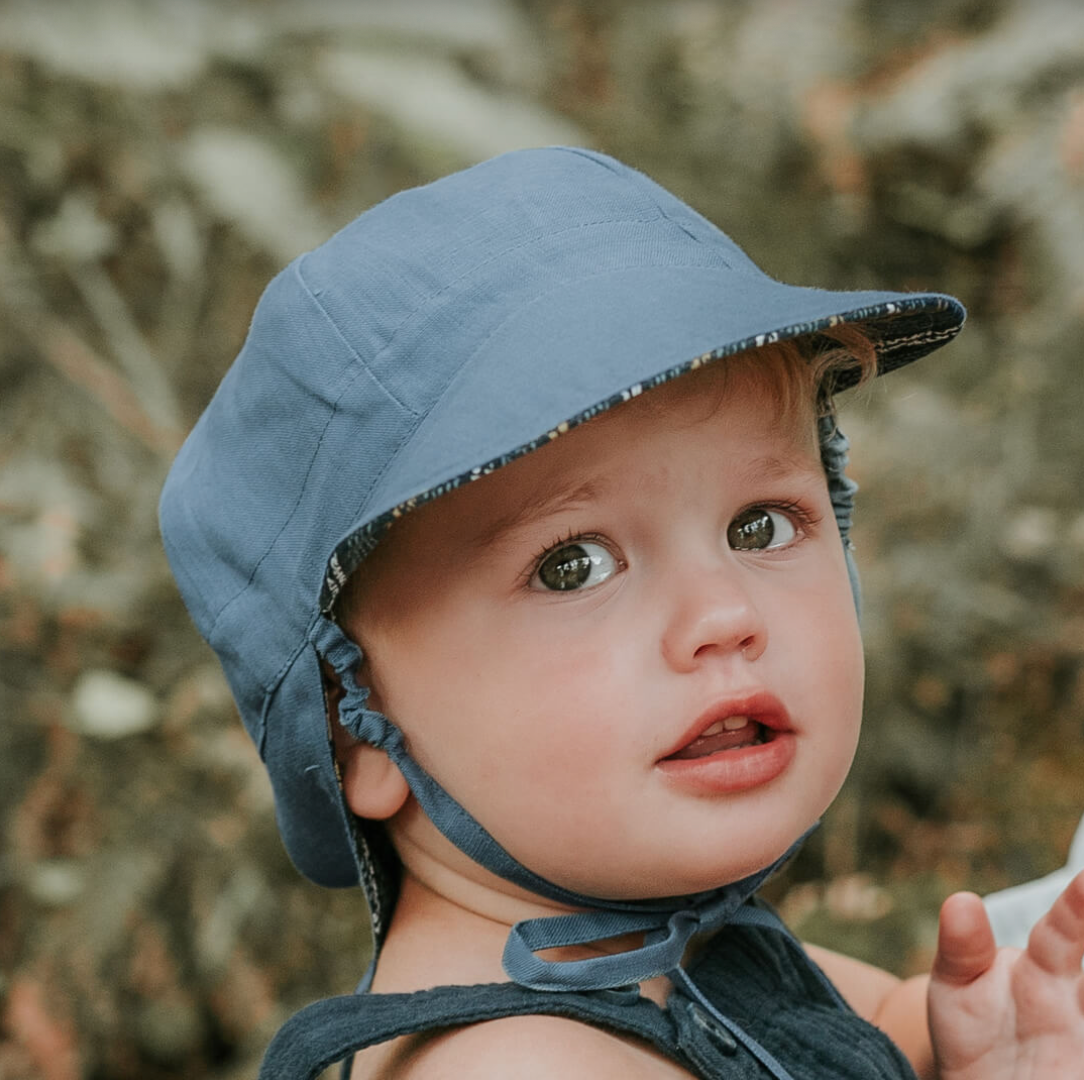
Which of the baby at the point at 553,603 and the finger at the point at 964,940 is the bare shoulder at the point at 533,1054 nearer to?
the baby at the point at 553,603

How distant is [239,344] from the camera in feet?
11.1

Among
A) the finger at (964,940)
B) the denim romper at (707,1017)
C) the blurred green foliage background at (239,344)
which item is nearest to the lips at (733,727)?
the denim romper at (707,1017)

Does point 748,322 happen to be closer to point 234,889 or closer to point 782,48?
point 234,889

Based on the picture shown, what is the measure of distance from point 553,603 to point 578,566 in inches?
1.6

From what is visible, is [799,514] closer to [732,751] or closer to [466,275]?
[732,751]

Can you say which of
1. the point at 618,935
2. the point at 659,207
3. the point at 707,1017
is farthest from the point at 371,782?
the point at 659,207

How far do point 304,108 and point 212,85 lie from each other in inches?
10.2

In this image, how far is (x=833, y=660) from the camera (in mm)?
1277

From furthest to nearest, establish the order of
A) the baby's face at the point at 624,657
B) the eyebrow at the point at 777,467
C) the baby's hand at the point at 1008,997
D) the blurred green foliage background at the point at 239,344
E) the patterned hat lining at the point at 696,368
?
1. the blurred green foliage background at the point at 239,344
2. the baby's hand at the point at 1008,997
3. the eyebrow at the point at 777,467
4. the baby's face at the point at 624,657
5. the patterned hat lining at the point at 696,368

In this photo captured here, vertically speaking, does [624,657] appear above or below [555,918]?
above

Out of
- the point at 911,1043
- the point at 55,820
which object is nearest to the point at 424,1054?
the point at 911,1043

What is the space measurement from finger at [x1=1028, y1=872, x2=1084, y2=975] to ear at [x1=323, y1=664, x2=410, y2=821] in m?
0.69

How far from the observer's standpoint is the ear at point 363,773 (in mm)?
1353

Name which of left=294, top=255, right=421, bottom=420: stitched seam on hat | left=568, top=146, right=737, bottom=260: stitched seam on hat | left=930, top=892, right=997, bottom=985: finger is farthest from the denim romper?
left=568, top=146, right=737, bottom=260: stitched seam on hat
